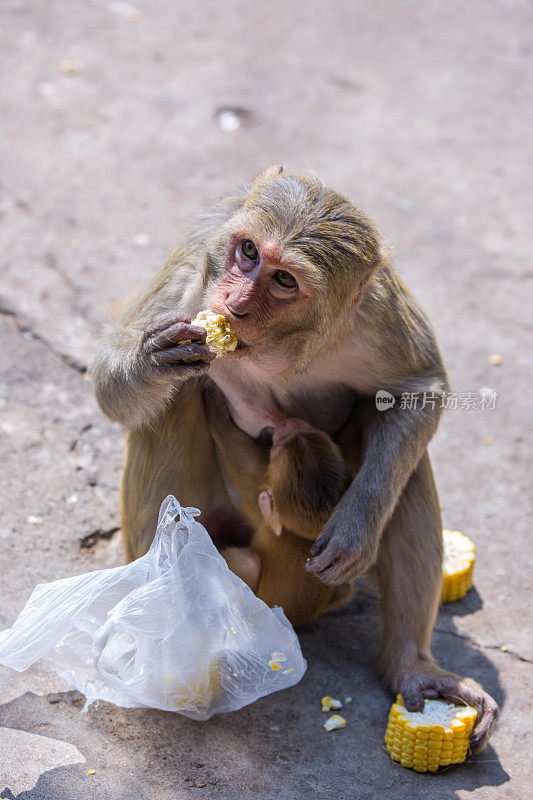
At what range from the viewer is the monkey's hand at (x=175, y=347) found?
9.33 ft

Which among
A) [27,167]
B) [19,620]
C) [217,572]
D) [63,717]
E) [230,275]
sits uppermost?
[230,275]

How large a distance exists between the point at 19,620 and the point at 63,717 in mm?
361

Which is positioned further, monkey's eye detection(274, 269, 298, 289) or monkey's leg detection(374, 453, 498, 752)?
monkey's leg detection(374, 453, 498, 752)

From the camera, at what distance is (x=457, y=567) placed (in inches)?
155

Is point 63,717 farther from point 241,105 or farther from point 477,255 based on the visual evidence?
point 241,105

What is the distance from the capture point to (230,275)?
2.90 metres

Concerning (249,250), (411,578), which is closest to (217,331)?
(249,250)

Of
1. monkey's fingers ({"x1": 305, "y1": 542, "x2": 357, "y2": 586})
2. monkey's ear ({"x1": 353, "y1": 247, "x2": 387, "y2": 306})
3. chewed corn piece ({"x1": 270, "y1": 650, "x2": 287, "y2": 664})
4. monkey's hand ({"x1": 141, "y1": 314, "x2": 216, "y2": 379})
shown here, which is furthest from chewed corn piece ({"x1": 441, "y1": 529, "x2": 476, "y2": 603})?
monkey's hand ({"x1": 141, "y1": 314, "x2": 216, "y2": 379})

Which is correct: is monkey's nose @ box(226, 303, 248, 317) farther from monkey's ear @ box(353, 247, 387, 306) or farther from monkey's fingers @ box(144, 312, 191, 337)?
monkey's ear @ box(353, 247, 387, 306)

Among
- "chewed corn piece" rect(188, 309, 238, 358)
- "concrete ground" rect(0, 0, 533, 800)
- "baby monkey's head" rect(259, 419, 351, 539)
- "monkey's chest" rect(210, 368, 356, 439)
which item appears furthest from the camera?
"monkey's chest" rect(210, 368, 356, 439)

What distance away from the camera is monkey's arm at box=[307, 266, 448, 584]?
10.4ft

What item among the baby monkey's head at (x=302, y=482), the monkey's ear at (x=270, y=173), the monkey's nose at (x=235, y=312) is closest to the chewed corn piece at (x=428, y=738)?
the baby monkey's head at (x=302, y=482)

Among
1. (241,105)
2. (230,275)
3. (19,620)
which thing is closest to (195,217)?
(230,275)

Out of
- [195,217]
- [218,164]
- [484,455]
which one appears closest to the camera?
[195,217]
